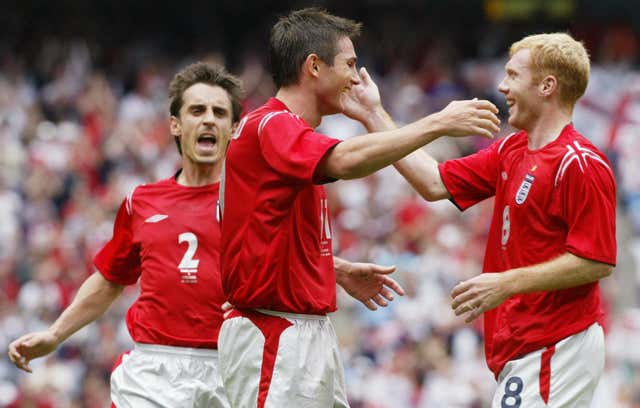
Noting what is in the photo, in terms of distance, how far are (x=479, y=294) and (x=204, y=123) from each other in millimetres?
2188

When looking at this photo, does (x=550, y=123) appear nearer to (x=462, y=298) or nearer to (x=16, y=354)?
(x=462, y=298)

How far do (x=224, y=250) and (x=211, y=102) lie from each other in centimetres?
149

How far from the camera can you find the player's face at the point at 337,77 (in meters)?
5.89

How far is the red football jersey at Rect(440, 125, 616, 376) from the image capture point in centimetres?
564

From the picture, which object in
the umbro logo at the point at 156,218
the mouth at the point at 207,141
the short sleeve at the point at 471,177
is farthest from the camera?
the mouth at the point at 207,141

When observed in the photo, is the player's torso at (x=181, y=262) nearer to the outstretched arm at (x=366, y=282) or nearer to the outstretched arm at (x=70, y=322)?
the outstretched arm at (x=70, y=322)

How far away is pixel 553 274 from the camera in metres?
5.58

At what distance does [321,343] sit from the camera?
586 centimetres

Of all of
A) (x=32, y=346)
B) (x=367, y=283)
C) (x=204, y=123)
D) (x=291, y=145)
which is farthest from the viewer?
(x=32, y=346)

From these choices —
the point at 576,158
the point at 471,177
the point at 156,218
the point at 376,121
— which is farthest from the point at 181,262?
the point at 576,158

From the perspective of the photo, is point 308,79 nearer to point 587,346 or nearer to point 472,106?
point 472,106

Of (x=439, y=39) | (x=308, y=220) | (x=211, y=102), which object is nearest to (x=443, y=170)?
(x=308, y=220)

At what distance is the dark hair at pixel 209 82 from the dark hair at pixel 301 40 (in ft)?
4.03

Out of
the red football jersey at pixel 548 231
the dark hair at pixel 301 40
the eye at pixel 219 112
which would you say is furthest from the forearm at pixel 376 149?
the eye at pixel 219 112
